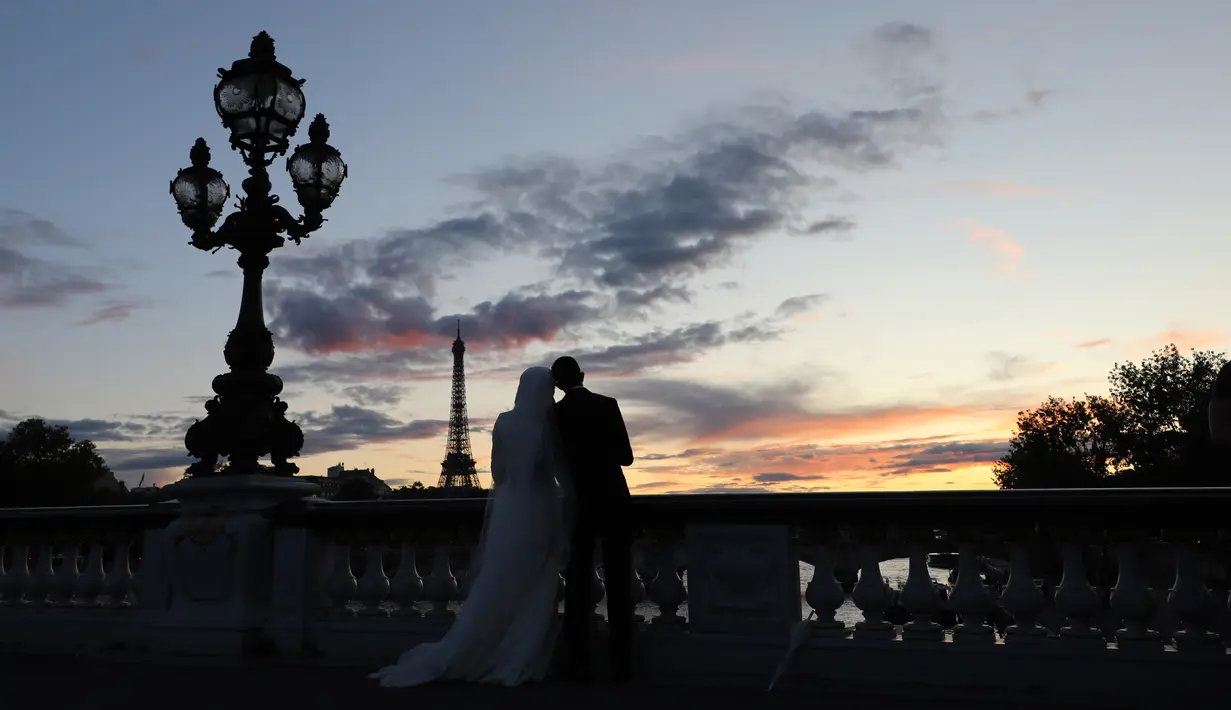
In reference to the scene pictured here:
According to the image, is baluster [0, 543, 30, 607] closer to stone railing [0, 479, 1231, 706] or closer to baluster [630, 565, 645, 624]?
stone railing [0, 479, 1231, 706]

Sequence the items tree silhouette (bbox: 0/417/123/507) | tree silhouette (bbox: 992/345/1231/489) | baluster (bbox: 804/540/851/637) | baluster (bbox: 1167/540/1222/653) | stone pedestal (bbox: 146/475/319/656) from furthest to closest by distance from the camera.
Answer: tree silhouette (bbox: 0/417/123/507) → tree silhouette (bbox: 992/345/1231/489) → stone pedestal (bbox: 146/475/319/656) → baluster (bbox: 804/540/851/637) → baluster (bbox: 1167/540/1222/653)

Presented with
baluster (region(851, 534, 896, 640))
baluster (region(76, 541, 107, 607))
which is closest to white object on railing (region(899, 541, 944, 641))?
baluster (region(851, 534, 896, 640))

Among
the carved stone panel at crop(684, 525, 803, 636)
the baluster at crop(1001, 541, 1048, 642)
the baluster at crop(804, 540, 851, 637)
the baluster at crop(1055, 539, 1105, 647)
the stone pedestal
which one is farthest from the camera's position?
the stone pedestal

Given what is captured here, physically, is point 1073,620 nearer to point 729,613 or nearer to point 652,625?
point 729,613

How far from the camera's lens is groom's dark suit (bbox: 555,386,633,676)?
6.97 m

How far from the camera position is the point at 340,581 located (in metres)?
8.55

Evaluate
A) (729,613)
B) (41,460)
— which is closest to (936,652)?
(729,613)

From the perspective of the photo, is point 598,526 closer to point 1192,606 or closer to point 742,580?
point 742,580

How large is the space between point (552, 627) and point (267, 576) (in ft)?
10.0

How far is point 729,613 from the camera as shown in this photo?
23.6 ft

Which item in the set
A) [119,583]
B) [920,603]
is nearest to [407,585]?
[119,583]

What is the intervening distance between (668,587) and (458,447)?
274 feet

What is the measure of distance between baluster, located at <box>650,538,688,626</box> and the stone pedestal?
11.4ft

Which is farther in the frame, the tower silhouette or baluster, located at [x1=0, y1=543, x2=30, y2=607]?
the tower silhouette
